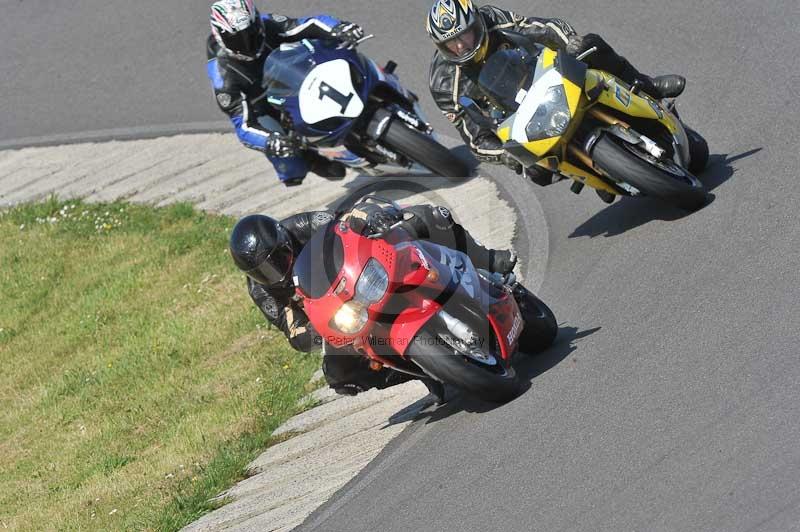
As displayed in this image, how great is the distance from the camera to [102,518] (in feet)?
27.3

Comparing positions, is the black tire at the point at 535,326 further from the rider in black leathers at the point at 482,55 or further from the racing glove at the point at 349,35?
A: the racing glove at the point at 349,35

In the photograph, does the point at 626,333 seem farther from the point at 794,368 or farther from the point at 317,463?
the point at 317,463

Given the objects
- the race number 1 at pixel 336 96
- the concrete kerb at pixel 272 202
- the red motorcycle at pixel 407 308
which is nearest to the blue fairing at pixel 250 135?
the race number 1 at pixel 336 96

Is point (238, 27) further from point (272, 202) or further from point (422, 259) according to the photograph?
point (422, 259)

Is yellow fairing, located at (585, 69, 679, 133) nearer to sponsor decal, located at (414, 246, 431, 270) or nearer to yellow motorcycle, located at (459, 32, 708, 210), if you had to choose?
yellow motorcycle, located at (459, 32, 708, 210)

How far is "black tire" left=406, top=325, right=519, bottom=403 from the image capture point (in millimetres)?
6582

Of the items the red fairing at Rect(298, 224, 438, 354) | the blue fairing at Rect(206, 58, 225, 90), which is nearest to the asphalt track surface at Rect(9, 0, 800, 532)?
the red fairing at Rect(298, 224, 438, 354)

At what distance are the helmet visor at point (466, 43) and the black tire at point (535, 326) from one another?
6.41ft

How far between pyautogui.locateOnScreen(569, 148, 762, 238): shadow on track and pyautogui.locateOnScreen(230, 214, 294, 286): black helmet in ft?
8.47

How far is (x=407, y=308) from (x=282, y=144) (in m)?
4.60

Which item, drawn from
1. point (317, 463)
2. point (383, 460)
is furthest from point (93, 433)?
point (383, 460)

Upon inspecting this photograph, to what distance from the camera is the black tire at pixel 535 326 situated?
7449 millimetres

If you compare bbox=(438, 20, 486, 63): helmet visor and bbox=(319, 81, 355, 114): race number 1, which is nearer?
bbox=(438, 20, 486, 63): helmet visor

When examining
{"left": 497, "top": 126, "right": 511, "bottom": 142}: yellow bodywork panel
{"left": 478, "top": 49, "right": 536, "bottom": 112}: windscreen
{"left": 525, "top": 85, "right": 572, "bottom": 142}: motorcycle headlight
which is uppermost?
{"left": 478, "top": 49, "right": 536, "bottom": 112}: windscreen
